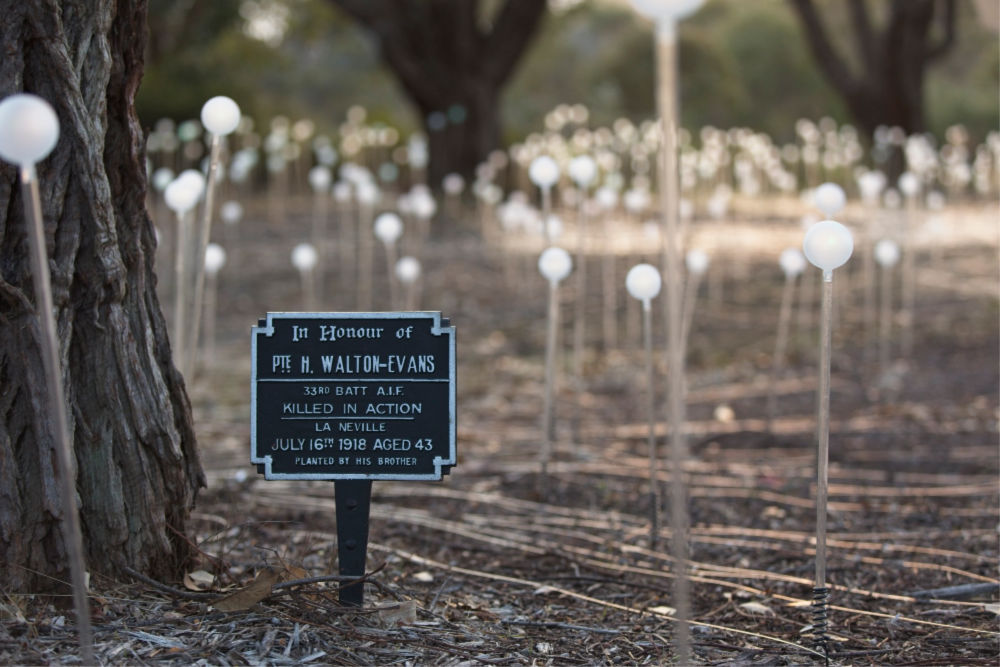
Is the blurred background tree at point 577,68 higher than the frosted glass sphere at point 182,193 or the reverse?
higher

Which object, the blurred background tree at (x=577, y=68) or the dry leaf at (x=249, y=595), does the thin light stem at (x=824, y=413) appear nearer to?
the dry leaf at (x=249, y=595)

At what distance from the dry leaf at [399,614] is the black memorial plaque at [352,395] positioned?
0.34m

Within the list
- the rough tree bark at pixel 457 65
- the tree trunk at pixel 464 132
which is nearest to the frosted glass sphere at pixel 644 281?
the rough tree bark at pixel 457 65

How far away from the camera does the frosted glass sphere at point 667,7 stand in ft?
7.06

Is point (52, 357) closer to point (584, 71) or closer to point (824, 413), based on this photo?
point (824, 413)

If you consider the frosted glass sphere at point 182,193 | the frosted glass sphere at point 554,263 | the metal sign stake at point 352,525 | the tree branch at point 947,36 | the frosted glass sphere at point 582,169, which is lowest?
the metal sign stake at point 352,525

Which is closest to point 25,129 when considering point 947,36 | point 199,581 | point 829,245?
point 199,581

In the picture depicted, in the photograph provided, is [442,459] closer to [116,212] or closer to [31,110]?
[116,212]

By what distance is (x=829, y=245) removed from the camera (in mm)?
2717

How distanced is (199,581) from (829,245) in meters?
1.87

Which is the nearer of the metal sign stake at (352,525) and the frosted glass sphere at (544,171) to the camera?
the metal sign stake at (352,525)

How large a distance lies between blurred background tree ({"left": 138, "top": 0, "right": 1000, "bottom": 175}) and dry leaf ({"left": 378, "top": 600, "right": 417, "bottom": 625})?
12516 mm

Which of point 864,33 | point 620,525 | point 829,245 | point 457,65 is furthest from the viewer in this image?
point 864,33

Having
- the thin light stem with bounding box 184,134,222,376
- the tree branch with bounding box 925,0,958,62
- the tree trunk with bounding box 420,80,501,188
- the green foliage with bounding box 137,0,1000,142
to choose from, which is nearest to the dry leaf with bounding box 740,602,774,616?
the thin light stem with bounding box 184,134,222,376
